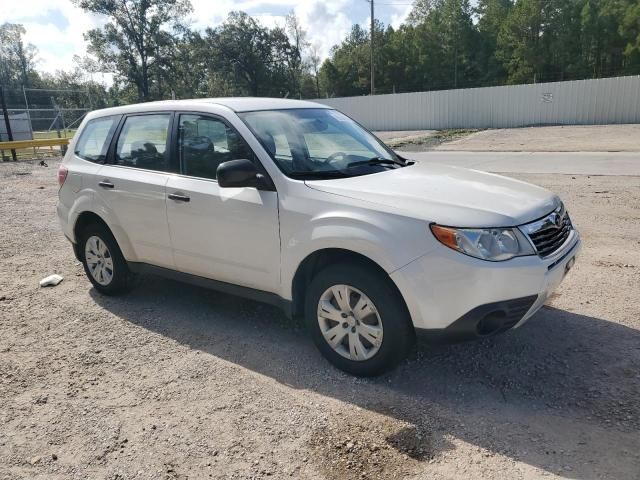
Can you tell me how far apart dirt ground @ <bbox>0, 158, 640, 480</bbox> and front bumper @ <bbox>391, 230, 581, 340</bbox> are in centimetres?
52

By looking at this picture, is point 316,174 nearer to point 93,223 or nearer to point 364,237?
point 364,237

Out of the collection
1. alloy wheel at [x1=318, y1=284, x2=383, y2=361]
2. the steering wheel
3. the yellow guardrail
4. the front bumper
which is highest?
the steering wheel

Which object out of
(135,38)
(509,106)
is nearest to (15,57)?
(135,38)

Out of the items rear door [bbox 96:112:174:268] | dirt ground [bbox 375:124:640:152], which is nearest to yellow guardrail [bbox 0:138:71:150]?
dirt ground [bbox 375:124:640:152]

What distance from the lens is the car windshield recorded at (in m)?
3.81

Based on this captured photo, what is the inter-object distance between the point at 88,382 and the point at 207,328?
1.05 metres

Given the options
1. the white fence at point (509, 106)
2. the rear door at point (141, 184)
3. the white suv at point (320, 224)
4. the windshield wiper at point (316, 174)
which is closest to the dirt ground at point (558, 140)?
the white fence at point (509, 106)

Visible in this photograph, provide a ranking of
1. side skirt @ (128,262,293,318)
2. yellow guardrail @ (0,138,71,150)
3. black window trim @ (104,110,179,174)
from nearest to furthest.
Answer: side skirt @ (128,262,293,318) → black window trim @ (104,110,179,174) → yellow guardrail @ (0,138,71,150)

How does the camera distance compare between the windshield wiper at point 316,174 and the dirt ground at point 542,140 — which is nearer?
the windshield wiper at point 316,174

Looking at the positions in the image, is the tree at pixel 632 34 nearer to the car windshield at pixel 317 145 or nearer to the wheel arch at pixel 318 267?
the car windshield at pixel 317 145

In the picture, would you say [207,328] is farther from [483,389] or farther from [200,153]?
[483,389]

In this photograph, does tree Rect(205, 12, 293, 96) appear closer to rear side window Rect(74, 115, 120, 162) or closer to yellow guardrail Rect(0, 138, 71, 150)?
yellow guardrail Rect(0, 138, 71, 150)

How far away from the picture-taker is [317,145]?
4.14m

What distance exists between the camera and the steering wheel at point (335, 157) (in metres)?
3.96
